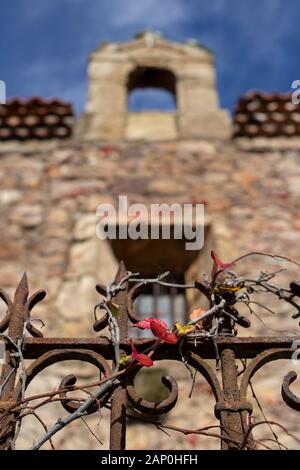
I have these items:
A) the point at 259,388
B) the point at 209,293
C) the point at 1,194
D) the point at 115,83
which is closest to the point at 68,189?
the point at 1,194

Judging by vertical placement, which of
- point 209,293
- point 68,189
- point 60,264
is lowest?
point 209,293

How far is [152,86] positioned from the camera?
5113 millimetres

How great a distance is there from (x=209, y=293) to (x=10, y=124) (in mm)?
3484

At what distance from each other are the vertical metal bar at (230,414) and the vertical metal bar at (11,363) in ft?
1.54

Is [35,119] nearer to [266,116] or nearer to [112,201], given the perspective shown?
[112,201]

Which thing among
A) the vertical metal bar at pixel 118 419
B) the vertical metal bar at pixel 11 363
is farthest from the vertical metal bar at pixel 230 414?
the vertical metal bar at pixel 11 363

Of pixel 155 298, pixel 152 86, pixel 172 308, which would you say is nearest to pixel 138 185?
pixel 155 298

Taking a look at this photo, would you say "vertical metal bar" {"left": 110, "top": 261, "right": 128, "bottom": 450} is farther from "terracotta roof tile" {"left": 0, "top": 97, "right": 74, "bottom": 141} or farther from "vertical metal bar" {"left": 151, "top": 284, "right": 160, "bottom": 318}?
"terracotta roof tile" {"left": 0, "top": 97, "right": 74, "bottom": 141}

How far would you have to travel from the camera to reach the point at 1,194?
12.3 feet

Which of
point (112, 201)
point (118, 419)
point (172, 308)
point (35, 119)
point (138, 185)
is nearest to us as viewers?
point (118, 419)

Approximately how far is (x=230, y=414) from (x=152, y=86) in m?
4.51

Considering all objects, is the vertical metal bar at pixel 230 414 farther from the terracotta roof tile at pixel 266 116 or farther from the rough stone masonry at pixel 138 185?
the terracotta roof tile at pixel 266 116

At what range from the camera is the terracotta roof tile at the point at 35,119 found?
4.19 m

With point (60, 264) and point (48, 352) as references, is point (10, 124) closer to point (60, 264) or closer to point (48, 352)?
point (60, 264)
